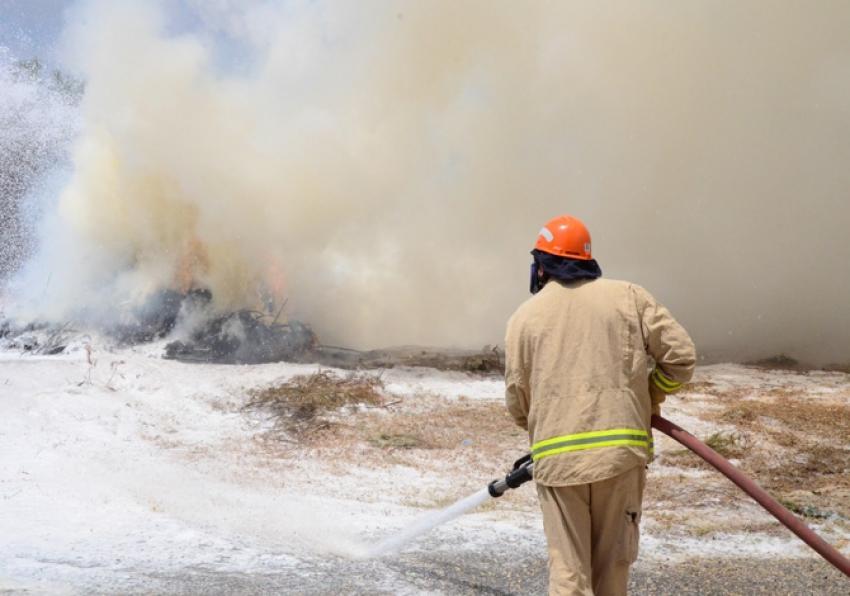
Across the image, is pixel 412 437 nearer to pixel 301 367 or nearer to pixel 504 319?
pixel 301 367

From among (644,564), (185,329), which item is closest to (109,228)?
(185,329)

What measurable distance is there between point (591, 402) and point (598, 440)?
0.13m

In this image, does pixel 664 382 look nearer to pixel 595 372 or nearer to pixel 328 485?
pixel 595 372

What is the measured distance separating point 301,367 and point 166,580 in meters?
5.88

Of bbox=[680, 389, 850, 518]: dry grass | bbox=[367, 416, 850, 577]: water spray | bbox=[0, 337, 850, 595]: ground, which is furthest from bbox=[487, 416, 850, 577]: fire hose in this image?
bbox=[680, 389, 850, 518]: dry grass

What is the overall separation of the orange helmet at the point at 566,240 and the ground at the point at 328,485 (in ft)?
6.50

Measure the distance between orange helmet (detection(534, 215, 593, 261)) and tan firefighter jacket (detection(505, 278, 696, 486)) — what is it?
12cm

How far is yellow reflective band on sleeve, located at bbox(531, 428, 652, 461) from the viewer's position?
Answer: 267cm

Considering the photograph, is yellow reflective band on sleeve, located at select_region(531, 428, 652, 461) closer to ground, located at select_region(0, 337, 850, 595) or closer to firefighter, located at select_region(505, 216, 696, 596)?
firefighter, located at select_region(505, 216, 696, 596)

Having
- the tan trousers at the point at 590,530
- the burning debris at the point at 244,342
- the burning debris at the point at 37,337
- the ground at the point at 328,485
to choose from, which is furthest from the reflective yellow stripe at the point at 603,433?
the burning debris at the point at 37,337

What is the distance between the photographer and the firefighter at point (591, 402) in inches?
106

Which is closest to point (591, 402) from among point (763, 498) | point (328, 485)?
point (763, 498)

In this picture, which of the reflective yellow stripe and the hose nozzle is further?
the hose nozzle

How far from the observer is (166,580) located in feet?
12.9
